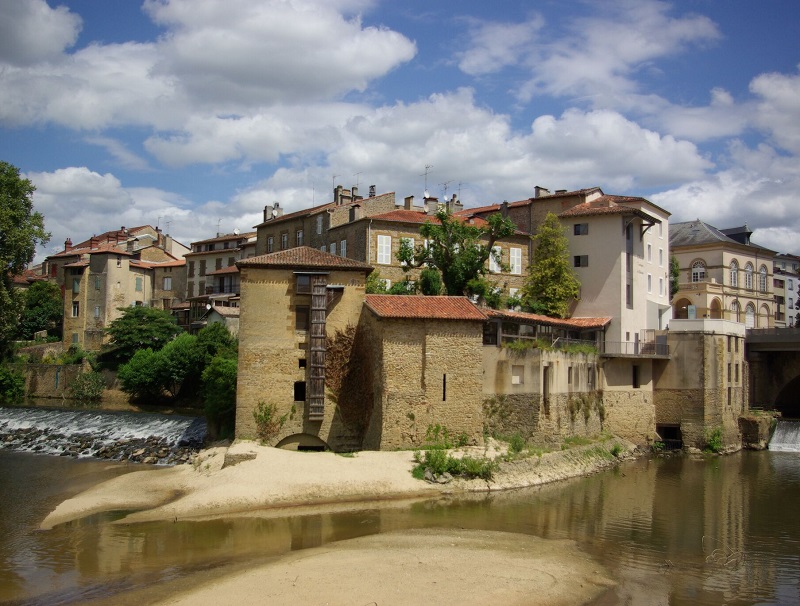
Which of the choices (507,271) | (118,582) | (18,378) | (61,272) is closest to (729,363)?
(507,271)

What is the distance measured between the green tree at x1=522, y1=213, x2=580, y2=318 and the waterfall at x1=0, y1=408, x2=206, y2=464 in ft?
67.3

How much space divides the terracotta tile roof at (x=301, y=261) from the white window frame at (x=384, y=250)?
1330cm

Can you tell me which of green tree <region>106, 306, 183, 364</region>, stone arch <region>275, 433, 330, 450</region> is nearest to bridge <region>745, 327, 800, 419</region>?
stone arch <region>275, 433, 330, 450</region>

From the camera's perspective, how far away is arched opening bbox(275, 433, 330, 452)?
100 feet

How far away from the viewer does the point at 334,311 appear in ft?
103

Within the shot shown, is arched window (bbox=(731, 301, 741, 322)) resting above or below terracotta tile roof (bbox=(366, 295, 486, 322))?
above

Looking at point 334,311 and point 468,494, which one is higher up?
point 334,311

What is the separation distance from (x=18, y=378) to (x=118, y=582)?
46325 millimetres

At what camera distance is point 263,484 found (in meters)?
25.4

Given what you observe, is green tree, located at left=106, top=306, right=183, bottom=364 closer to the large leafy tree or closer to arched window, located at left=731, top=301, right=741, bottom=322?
the large leafy tree

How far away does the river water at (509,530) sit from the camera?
18031 mm

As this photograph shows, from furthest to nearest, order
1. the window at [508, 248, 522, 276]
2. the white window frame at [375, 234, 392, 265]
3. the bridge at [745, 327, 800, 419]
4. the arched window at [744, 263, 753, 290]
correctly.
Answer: the arched window at [744, 263, 753, 290] → the bridge at [745, 327, 800, 419] → the window at [508, 248, 522, 276] → the white window frame at [375, 234, 392, 265]

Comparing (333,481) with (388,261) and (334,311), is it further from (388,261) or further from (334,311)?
(388,261)

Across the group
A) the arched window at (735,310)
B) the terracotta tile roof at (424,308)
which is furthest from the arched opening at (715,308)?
the terracotta tile roof at (424,308)
